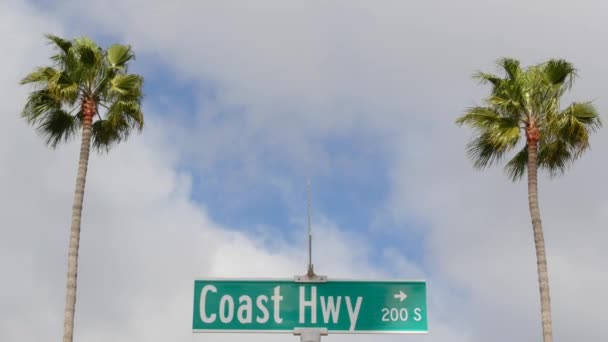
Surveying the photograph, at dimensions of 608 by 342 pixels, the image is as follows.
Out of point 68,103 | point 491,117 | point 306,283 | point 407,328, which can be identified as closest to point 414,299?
point 407,328

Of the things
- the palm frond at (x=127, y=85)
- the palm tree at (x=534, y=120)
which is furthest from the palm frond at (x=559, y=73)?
the palm frond at (x=127, y=85)

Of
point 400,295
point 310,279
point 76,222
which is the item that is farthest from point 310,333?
point 76,222

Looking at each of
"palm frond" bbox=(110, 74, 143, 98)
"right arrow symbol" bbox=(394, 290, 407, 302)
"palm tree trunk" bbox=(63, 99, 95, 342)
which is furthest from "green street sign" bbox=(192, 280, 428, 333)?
"palm frond" bbox=(110, 74, 143, 98)

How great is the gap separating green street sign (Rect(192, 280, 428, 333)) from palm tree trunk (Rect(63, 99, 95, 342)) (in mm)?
12322

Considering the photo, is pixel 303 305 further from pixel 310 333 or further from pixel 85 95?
pixel 85 95

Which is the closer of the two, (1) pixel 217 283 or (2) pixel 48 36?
(1) pixel 217 283

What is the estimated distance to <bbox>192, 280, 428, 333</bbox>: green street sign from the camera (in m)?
5.63

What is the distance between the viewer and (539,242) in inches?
722

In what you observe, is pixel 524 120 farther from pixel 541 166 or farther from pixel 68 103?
→ pixel 68 103

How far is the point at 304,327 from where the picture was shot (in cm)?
563

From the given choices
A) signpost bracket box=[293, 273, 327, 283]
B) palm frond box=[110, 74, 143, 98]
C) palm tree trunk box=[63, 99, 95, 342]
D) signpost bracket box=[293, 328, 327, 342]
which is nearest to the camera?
signpost bracket box=[293, 328, 327, 342]

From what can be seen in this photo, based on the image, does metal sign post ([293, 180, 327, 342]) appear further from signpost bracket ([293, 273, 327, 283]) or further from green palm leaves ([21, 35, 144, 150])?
green palm leaves ([21, 35, 144, 150])

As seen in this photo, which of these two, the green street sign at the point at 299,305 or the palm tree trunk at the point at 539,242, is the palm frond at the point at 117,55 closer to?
the palm tree trunk at the point at 539,242

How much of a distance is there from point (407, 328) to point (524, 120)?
565 inches
